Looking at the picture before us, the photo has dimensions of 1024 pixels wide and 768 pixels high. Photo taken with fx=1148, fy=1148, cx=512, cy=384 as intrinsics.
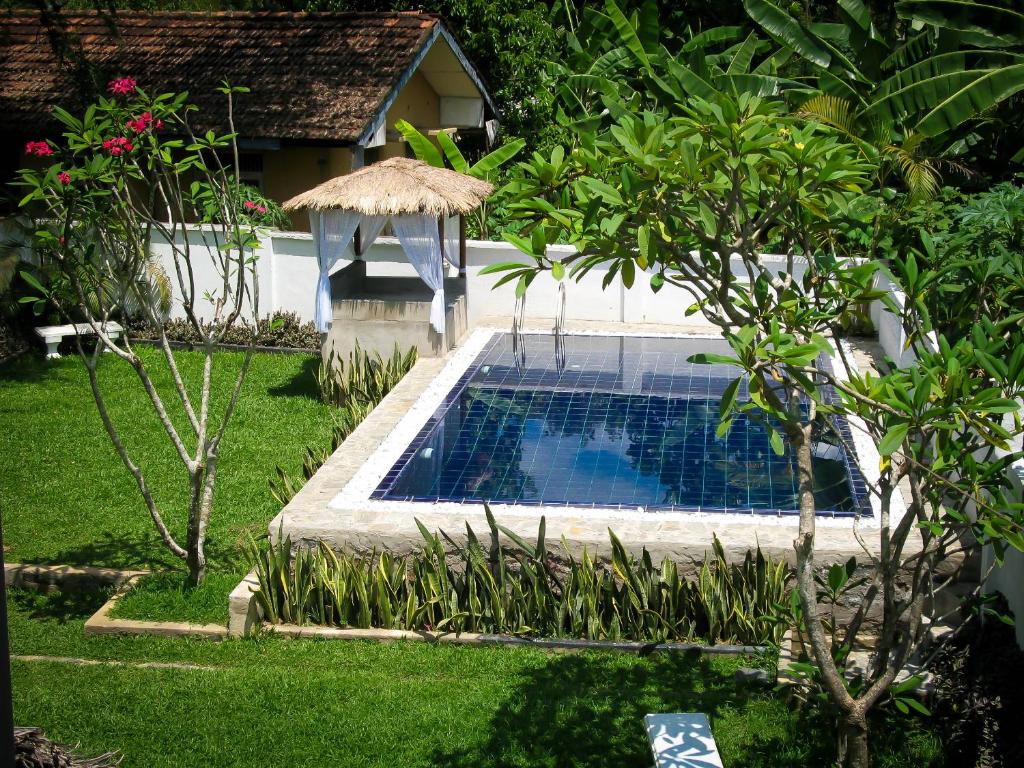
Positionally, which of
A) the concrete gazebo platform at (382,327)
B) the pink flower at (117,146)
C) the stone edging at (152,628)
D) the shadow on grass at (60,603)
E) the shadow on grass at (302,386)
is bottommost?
the shadow on grass at (60,603)

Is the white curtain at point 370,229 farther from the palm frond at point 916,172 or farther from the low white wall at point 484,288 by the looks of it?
the palm frond at point 916,172

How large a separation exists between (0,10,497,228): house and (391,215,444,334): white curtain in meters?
3.62

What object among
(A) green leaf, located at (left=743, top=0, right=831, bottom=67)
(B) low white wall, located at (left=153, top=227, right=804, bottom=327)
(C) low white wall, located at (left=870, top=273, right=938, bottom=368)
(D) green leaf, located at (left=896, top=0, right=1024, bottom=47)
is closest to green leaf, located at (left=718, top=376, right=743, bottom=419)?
(A) green leaf, located at (left=743, top=0, right=831, bottom=67)

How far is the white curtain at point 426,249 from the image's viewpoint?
45.8 ft

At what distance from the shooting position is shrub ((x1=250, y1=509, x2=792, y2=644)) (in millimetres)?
7969

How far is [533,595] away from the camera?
813 cm

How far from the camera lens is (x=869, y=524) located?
9.17 meters

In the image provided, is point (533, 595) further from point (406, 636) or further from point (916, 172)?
point (916, 172)

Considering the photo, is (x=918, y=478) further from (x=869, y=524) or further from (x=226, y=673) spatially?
(x=226, y=673)

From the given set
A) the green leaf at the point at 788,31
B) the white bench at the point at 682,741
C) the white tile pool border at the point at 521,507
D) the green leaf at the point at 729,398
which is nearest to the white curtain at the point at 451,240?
the white tile pool border at the point at 521,507

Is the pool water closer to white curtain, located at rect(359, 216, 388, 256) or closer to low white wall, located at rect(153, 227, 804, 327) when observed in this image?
low white wall, located at rect(153, 227, 804, 327)

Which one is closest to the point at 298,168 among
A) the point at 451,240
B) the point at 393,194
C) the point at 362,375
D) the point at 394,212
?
the point at 451,240

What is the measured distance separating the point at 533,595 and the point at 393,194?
6.78 m

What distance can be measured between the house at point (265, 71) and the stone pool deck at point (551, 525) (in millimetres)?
8403
